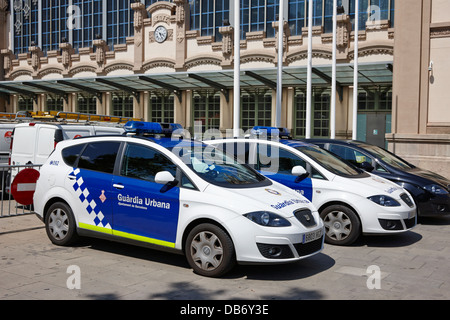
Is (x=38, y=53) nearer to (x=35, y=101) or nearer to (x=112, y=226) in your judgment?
(x=35, y=101)

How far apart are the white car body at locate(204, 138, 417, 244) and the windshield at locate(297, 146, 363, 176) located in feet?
0.33

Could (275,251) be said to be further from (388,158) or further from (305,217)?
(388,158)

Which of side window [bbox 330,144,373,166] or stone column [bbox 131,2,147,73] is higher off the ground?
stone column [bbox 131,2,147,73]

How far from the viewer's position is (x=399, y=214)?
756 centimetres

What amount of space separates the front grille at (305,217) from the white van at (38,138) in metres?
6.60

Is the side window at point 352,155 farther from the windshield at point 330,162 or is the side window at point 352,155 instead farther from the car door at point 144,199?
the car door at point 144,199

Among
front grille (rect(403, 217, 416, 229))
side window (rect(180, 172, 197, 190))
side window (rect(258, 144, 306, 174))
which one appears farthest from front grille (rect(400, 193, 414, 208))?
side window (rect(180, 172, 197, 190))

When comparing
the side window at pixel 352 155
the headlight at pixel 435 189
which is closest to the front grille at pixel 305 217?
the side window at pixel 352 155

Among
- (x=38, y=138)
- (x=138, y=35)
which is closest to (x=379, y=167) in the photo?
(x=38, y=138)

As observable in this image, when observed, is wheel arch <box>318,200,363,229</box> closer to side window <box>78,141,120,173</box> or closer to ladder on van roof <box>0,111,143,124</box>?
side window <box>78,141,120,173</box>

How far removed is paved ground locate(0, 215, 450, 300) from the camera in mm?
5320

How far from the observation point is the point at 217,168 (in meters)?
6.54

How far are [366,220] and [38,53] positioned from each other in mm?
33758

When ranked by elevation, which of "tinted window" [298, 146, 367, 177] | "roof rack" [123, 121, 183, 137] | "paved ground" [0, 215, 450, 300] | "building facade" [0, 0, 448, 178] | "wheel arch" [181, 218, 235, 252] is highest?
"building facade" [0, 0, 448, 178]
